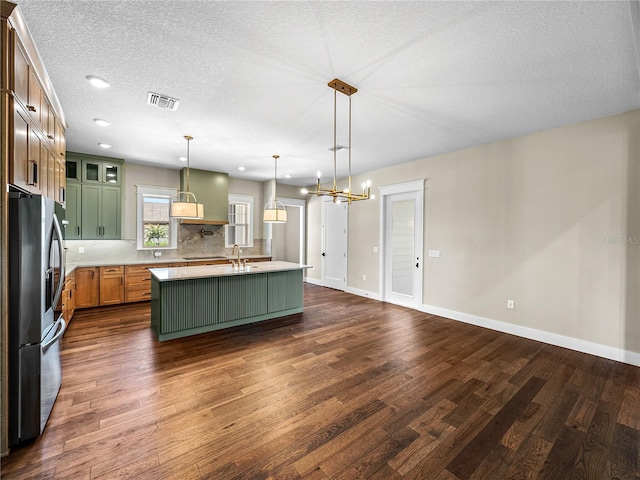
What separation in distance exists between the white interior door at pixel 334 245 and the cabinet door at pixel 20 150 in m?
5.57

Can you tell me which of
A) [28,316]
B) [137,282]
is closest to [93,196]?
[137,282]

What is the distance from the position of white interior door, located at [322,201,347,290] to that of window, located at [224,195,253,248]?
6.35ft

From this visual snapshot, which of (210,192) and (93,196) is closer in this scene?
(93,196)

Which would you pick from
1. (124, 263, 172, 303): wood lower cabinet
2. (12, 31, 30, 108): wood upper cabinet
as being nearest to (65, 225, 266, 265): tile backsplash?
(124, 263, 172, 303): wood lower cabinet

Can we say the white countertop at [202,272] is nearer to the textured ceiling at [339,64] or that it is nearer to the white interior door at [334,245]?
the textured ceiling at [339,64]

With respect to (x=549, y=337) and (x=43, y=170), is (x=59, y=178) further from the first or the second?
(x=549, y=337)

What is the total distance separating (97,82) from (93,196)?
344 cm

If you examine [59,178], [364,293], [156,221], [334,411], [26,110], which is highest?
[26,110]

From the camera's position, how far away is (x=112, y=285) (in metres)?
5.27

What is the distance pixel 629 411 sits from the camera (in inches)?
92.8

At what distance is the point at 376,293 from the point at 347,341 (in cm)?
259

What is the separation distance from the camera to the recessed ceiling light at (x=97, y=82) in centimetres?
262

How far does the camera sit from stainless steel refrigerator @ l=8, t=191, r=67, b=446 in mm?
1844

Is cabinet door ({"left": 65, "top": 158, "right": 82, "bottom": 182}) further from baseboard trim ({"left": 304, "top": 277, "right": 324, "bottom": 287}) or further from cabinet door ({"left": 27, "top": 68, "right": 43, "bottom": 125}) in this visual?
baseboard trim ({"left": 304, "top": 277, "right": 324, "bottom": 287})
